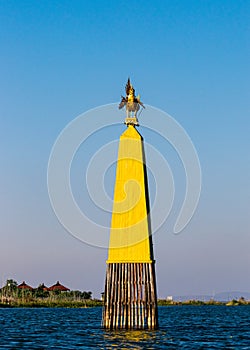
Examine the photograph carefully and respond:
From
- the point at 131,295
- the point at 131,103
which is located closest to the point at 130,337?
the point at 131,295

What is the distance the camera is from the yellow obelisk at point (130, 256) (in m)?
45.6

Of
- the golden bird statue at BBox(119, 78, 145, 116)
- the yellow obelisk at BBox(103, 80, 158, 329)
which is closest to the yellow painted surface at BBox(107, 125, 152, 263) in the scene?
the yellow obelisk at BBox(103, 80, 158, 329)

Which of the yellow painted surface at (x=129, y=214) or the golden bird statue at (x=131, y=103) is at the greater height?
the golden bird statue at (x=131, y=103)

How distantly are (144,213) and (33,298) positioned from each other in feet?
344

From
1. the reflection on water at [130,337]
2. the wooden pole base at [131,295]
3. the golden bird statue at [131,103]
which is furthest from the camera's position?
the golden bird statue at [131,103]

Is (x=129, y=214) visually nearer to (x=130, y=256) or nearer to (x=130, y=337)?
(x=130, y=256)

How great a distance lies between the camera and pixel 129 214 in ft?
153

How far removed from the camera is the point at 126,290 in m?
45.7

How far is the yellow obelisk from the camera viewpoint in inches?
1796

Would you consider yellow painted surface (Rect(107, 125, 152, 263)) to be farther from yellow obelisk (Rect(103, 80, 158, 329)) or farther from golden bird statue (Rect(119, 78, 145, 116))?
golden bird statue (Rect(119, 78, 145, 116))

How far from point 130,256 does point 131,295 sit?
2.65m

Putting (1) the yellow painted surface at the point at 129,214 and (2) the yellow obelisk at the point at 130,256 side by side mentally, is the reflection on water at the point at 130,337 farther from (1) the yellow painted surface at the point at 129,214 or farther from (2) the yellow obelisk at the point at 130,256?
(1) the yellow painted surface at the point at 129,214

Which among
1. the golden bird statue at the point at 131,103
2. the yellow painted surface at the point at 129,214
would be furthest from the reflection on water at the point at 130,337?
the golden bird statue at the point at 131,103

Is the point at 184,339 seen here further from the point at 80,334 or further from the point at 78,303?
the point at 78,303
